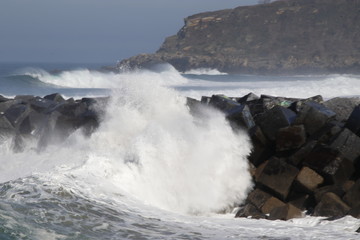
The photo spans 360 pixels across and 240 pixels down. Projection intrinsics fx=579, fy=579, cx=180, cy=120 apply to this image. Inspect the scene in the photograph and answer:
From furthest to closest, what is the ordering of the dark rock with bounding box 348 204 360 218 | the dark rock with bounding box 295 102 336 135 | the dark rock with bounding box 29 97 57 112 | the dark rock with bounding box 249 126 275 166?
the dark rock with bounding box 29 97 57 112
the dark rock with bounding box 249 126 275 166
the dark rock with bounding box 295 102 336 135
the dark rock with bounding box 348 204 360 218

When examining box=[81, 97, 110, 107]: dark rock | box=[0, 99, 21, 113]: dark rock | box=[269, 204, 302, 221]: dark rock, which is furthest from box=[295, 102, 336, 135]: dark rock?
box=[0, 99, 21, 113]: dark rock

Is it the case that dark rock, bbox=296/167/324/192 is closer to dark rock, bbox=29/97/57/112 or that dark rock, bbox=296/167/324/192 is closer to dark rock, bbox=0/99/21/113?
dark rock, bbox=29/97/57/112

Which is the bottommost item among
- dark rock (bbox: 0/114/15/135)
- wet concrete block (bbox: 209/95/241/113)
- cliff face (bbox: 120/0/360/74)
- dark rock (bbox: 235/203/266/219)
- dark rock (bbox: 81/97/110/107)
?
dark rock (bbox: 235/203/266/219)

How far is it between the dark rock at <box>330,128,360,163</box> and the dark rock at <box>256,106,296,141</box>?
2.82ft

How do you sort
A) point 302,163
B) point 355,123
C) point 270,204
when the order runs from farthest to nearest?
point 355,123 < point 302,163 < point 270,204

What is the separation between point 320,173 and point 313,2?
92.5 meters

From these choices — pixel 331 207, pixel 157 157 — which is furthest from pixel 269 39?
pixel 331 207

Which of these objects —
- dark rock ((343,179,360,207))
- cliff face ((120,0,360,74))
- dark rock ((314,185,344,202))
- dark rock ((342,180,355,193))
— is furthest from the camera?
cliff face ((120,0,360,74))

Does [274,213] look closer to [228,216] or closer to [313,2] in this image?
[228,216]

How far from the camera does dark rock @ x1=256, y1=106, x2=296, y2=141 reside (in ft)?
27.8

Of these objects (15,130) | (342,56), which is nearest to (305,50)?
(342,56)

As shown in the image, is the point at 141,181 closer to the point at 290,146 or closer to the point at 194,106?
the point at 290,146

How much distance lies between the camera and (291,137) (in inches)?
326

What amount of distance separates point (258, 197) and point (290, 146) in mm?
1002
